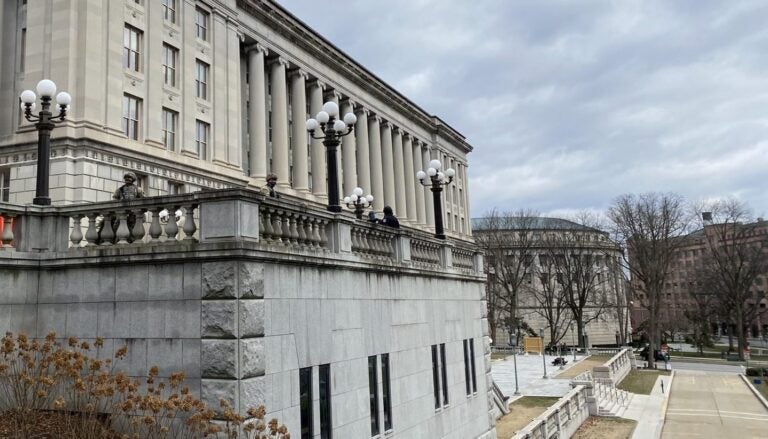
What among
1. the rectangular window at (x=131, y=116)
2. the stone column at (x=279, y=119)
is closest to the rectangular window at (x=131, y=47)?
the rectangular window at (x=131, y=116)

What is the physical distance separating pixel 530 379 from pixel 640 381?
10977 millimetres

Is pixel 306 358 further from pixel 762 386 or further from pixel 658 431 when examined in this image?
pixel 762 386

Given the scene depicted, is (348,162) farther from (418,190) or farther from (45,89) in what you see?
(45,89)

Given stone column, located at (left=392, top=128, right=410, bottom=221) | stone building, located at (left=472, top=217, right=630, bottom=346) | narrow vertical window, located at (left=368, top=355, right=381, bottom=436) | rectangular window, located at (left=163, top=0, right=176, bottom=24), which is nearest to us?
narrow vertical window, located at (left=368, top=355, right=381, bottom=436)

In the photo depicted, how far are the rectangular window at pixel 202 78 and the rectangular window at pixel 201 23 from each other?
151 cm

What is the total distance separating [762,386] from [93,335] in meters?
51.3

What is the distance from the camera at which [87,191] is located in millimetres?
22078

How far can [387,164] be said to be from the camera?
56625 millimetres

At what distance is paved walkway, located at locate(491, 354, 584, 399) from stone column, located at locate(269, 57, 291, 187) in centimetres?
2210

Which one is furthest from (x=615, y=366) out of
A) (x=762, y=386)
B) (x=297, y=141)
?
(x=297, y=141)

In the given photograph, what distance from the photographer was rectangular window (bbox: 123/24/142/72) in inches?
1013

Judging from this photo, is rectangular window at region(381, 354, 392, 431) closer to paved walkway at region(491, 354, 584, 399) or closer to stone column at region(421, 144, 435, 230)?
paved walkway at region(491, 354, 584, 399)

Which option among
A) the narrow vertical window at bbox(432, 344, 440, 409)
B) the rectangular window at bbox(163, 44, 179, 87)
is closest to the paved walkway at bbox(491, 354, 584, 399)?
the narrow vertical window at bbox(432, 344, 440, 409)

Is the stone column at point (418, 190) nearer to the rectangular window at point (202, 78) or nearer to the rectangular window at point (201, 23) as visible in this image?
the rectangular window at point (201, 23)
